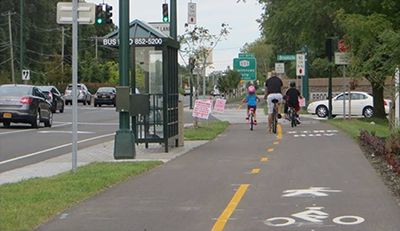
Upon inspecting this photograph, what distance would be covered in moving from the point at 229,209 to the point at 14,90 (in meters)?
18.9

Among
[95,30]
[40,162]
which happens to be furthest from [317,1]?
[95,30]

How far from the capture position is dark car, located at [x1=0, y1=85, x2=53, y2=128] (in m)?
25.8

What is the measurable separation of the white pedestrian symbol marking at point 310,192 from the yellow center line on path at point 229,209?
66 centimetres

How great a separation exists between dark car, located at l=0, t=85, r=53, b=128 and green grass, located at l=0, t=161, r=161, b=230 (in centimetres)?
1259

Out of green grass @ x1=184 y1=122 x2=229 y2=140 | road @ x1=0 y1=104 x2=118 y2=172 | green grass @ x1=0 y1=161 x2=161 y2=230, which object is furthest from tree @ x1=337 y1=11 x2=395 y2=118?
road @ x1=0 y1=104 x2=118 y2=172

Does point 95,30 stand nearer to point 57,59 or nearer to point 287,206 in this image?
point 57,59

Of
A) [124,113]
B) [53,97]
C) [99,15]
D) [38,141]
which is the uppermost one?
[99,15]

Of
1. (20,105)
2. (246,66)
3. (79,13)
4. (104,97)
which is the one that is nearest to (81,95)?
(104,97)

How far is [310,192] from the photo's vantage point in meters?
10.5

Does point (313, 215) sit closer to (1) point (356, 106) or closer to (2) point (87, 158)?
(2) point (87, 158)

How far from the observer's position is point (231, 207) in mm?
9398

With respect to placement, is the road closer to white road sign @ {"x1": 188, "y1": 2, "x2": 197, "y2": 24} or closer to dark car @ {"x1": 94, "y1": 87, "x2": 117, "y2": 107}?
white road sign @ {"x1": 188, "y1": 2, "x2": 197, "y2": 24}

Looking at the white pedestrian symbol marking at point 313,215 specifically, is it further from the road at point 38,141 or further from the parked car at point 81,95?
the parked car at point 81,95

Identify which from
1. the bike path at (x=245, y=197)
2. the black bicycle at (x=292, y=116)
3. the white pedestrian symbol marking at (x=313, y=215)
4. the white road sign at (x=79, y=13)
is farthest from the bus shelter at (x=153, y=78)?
the black bicycle at (x=292, y=116)
